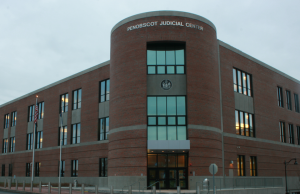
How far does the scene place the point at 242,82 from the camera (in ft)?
133

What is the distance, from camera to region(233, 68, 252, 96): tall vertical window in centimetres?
3956

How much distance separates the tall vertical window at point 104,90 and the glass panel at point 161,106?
31.6ft

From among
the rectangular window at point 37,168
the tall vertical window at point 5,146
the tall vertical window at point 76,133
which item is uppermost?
the tall vertical window at point 76,133

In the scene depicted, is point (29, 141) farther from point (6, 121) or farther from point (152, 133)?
point (152, 133)

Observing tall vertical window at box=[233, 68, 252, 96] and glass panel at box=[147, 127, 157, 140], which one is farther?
tall vertical window at box=[233, 68, 252, 96]

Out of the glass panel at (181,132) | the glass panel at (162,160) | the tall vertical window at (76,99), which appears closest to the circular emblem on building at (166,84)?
the glass panel at (181,132)

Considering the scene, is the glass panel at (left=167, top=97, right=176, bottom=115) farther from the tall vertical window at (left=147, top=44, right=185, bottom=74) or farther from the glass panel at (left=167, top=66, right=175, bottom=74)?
the tall vertical window at (left=147, top=44, right=185, bottom=74)

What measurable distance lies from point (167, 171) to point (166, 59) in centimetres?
1109

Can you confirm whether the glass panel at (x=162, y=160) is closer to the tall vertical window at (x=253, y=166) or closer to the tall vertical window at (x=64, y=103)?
the tall vertical window at (x=253, y=166)

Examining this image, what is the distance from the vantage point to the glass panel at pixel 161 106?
3266 centimetres

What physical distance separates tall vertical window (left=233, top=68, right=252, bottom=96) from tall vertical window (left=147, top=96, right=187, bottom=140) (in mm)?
9620

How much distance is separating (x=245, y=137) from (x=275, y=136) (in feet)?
24.2

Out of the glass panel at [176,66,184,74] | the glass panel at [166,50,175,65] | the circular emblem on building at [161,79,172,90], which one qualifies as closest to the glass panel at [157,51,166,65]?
the glass panel at [166,50,175,65]

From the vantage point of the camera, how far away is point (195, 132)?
31859 mm
